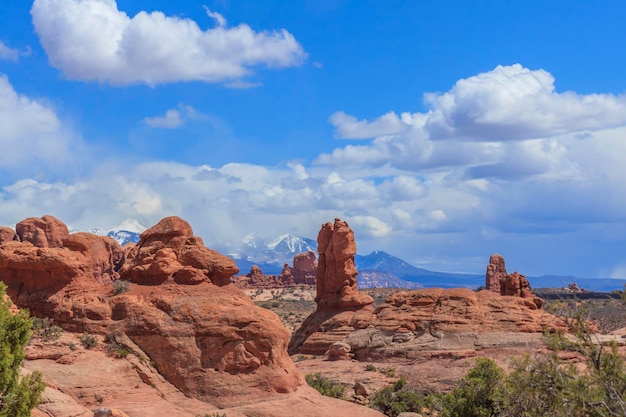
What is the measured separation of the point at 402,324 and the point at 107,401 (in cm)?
2874

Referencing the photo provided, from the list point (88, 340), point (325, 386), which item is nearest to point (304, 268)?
point (325, 386)

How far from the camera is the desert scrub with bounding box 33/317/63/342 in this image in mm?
26734

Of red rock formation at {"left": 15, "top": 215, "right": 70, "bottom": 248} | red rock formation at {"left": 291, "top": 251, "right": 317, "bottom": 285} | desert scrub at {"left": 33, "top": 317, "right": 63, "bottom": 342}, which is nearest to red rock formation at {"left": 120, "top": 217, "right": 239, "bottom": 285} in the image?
desert scrub at {"left": 33, "top": 317, "right": 63, "bottom": 342}

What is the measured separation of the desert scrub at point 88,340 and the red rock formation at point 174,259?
420 cm

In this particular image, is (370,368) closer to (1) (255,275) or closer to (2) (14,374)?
(2) (14,374)

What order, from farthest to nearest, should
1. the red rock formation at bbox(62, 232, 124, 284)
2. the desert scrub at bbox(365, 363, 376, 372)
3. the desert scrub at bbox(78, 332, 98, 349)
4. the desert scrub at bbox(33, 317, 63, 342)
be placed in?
the desert scrub at bbox(365, 363, 376, 372) → the red rock formation at bbox(62, 232, 124, 284) → the desert scrub at bbox(78, 332, 98, 349) → the desert scrub at bbox(33, 317, 63, 342)


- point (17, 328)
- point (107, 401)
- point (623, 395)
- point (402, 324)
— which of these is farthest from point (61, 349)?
point (402, 324)

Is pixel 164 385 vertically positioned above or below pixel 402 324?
below

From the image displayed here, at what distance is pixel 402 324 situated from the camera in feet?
165

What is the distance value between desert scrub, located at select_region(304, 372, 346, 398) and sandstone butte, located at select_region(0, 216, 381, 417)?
7.37 meters

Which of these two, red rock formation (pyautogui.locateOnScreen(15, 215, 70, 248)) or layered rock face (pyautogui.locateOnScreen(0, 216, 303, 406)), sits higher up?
red rock formation (pyautogui.locateOnScreen(15, 215, 70, 248))

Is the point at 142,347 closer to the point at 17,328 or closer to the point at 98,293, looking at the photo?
the point at 98,293

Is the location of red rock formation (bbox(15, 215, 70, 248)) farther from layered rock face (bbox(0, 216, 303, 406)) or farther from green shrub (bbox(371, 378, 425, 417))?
green shrub (bbox(371, 378, 425, 417))

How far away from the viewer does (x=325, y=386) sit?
3856cm
